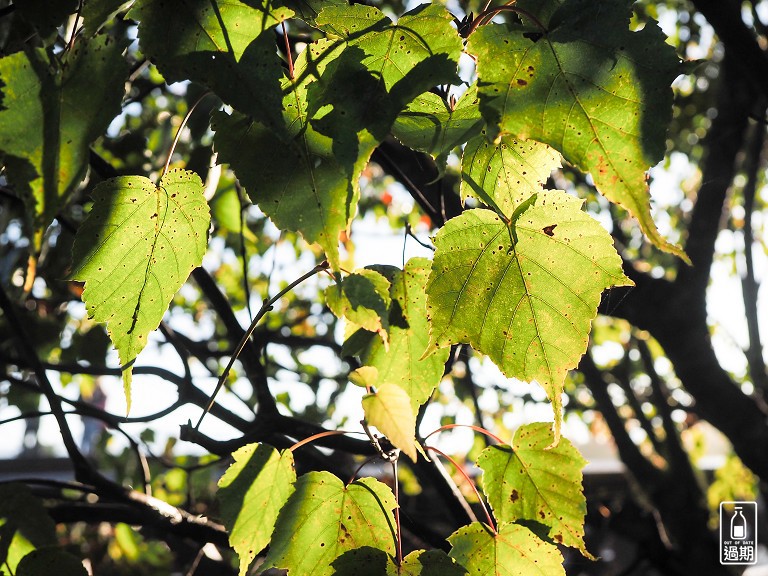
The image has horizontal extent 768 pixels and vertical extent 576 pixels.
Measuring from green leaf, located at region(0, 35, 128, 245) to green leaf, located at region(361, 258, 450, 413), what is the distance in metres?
0.45

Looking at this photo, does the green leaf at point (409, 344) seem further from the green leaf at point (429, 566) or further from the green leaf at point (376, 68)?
the green leaf at point (376, 68)

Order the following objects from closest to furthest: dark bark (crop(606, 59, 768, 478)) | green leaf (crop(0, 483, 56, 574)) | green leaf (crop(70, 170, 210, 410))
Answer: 1. green leaf (crop(70, 170, 210, 410))
2. green leaf (crop(0, 483, 56, 574))
3. dark bark (crop(606, 59, 768, 478))

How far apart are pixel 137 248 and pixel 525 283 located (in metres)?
0.43

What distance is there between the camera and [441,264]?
0.77m

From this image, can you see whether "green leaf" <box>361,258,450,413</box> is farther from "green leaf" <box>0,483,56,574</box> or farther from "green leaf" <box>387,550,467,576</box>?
"green leaf" <box>0,483,56,574</box>

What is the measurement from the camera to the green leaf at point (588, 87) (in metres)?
Result: 0.58

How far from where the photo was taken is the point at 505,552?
2.81 ft

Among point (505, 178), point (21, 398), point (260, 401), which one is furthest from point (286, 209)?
point (21, 398)

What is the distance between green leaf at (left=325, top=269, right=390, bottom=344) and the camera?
76 centimetres

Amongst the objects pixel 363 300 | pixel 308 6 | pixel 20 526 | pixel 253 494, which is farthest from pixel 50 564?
pixel 308 6

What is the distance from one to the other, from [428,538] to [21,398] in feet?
5.87

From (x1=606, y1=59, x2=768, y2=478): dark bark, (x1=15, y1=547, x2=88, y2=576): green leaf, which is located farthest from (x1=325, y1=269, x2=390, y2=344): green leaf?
(x1=606, y1=59, x2=768, y2=478): dark bark

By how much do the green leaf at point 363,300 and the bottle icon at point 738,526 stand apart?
278cm

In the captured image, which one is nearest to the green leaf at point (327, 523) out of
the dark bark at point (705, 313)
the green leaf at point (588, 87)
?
the green leaf at point (588, 87)
